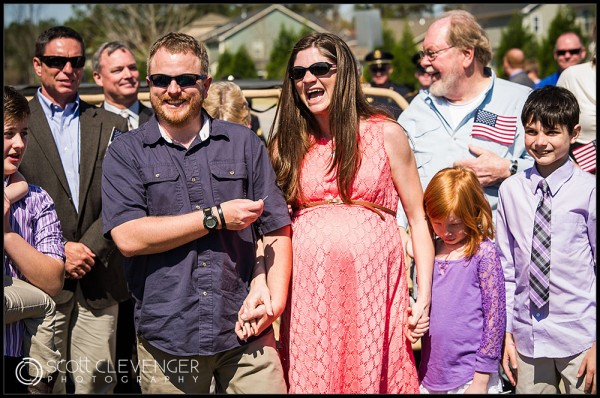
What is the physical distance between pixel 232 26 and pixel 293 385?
52595mm

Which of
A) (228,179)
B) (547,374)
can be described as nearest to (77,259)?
(228,179)

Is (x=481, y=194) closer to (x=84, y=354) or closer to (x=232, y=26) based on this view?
(x=84, y=354)

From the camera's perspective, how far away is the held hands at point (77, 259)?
501cm

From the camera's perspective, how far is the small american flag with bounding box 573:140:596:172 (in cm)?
548

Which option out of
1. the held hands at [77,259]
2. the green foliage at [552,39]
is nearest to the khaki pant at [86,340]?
the held hands at [77,259]

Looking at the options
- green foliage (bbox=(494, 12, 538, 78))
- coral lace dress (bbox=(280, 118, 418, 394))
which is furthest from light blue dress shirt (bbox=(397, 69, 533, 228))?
green foliage (bbox=(494, 12, 538, 78))

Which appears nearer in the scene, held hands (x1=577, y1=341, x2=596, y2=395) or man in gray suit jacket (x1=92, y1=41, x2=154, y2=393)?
held hands (x1=577, y1=341, x2=596, y2=395)

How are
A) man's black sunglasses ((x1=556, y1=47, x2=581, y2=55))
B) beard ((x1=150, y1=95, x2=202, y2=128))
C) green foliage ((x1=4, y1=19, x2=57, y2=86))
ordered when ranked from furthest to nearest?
1. green foliage ((x1=4, y1=19, x2=57, y2=86))
2. man's black sunglasses ((x1=556, y1=47, x2=581, y2=55))
3. beard ((x1=150, y1=95, x2=202, y2=128))

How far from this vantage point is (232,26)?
2151 inches

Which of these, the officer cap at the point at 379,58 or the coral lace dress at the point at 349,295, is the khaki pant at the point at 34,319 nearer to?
the coral lace dress at the point at 349,295

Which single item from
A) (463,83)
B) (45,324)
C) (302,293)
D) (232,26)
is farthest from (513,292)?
(232,26)

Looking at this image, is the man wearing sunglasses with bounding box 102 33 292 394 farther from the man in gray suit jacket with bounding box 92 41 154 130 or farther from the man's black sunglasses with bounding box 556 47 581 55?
Answer: the man's black sunglasses with bounding box 556 47 581 55

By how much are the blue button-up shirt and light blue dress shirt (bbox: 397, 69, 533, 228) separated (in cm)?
167

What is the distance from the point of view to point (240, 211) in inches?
133
